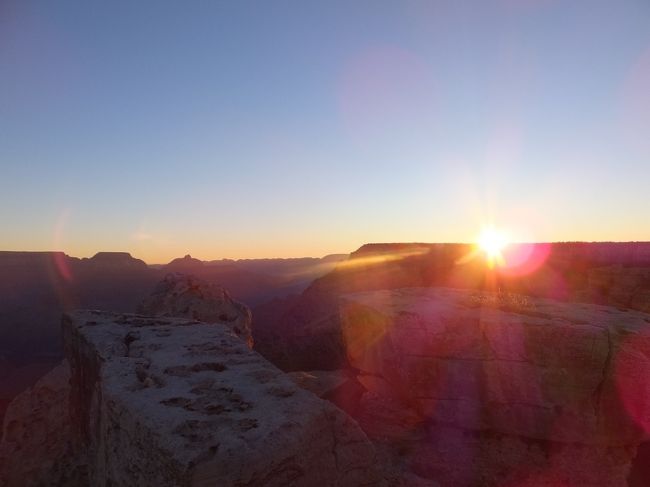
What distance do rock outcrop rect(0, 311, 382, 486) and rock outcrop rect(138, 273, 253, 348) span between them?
2.10 meters

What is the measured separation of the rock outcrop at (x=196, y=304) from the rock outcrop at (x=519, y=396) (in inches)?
100

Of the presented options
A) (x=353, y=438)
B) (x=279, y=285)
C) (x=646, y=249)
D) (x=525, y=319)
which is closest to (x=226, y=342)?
(x=353, y=438)

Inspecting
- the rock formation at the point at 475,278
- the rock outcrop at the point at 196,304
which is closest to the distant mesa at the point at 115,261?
the rock formation at the point at 475,278

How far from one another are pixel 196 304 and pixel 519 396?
14.4 feet

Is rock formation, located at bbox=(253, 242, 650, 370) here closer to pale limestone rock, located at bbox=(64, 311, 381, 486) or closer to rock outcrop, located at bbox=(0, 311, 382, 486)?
rock outcrop, located at bbox=(0, 311, 382, 486)

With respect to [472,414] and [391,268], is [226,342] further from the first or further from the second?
[391,268]

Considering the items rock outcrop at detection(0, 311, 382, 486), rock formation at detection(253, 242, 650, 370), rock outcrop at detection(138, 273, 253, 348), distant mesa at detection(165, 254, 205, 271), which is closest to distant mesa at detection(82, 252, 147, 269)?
distant mesa at detection(165, 254, 205, 271)

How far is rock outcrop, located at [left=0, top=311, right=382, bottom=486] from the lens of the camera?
7.26ft

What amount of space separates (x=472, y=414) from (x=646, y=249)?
972 cm

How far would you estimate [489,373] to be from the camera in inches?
186

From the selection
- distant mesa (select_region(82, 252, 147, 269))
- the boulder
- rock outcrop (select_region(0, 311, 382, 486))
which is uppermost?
distant mesa (select_region(82, 252, 147, 269))

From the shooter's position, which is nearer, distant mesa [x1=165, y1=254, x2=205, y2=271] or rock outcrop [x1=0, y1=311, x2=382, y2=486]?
rock outcrop [x1=0, y1=311, x2=382, y2=486]

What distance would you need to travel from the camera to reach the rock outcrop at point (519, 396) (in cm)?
436

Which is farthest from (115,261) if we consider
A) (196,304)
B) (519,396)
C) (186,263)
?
(519,396)
